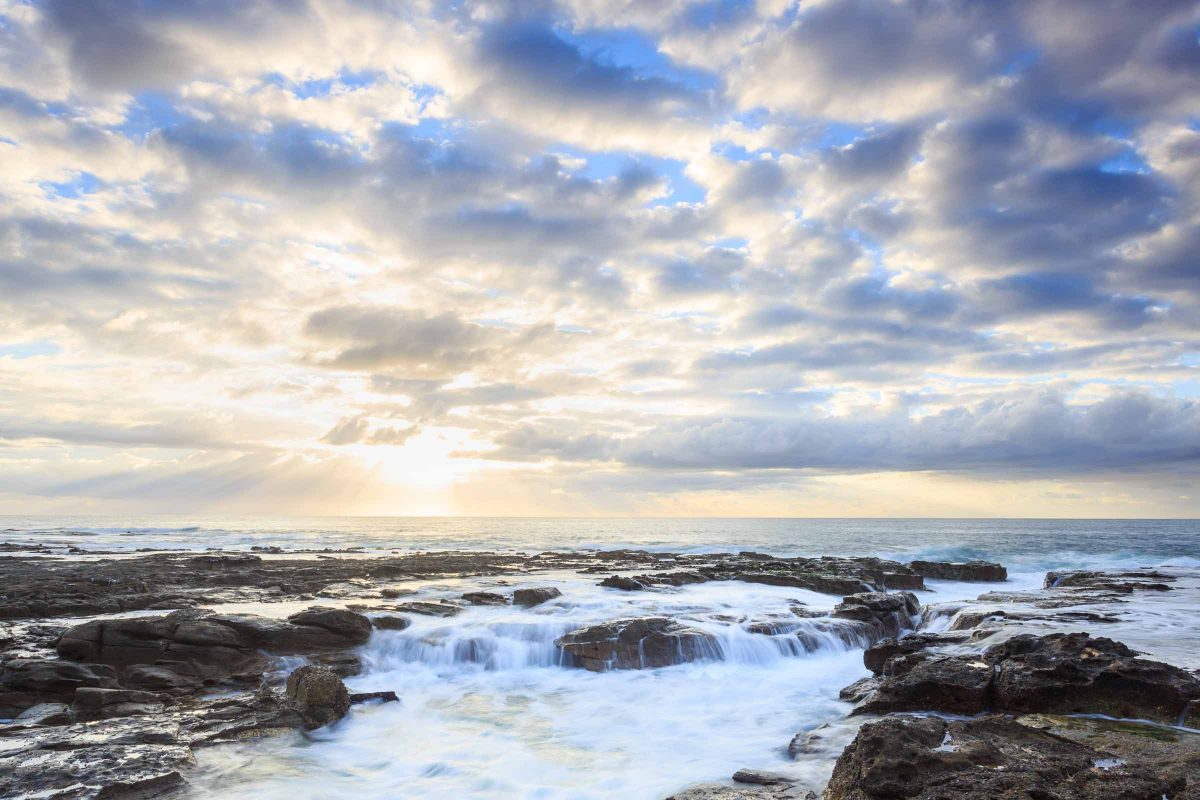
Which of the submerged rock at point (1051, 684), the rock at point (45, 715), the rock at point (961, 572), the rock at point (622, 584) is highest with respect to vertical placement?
the submerged rock at point (1051, 684)

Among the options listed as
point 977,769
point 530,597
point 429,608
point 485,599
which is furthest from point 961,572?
point 977,769

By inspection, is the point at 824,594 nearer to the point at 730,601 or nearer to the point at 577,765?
the point at 730,601

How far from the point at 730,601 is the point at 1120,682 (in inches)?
588

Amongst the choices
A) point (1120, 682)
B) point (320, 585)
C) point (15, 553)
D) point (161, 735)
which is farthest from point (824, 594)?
point (15, 553)

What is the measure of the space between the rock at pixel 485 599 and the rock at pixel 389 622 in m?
4.00

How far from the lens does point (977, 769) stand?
21.8ft

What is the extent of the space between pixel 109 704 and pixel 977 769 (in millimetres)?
12998

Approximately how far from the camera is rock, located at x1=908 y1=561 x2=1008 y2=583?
1426 inches

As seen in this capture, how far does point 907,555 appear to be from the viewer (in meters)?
59.1

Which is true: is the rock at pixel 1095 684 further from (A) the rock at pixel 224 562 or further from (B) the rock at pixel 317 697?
(A) the rock at pixel 224 562

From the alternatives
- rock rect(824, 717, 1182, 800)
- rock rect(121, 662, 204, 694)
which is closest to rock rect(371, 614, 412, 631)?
rock rect(121, 662, 204, 694)

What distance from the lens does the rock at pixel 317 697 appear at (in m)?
11.4

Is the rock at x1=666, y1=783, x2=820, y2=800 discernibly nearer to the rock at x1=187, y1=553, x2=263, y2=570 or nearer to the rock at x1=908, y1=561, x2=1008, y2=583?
the rock at x1=187, y1=553, x2=263, y2=570

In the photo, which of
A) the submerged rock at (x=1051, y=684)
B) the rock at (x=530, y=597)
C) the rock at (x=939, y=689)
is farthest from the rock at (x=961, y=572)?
the rock at (x=939, y=689)
